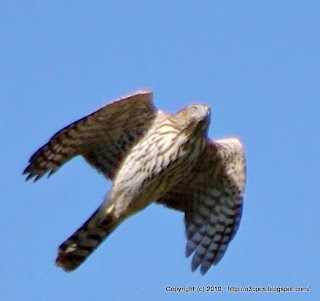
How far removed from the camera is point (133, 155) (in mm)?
22938

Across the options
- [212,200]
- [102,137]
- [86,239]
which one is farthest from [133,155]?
[212,200]

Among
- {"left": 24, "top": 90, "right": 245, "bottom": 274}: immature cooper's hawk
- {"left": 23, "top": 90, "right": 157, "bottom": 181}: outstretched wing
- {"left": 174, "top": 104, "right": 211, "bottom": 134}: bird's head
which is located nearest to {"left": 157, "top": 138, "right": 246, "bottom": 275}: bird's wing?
{"left": 24, "top": 90, "right": 245, "bottom": 274}: immature cooper's hawk

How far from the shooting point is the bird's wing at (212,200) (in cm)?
2352

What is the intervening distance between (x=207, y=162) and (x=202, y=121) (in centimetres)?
84

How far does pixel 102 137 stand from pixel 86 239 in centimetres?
112

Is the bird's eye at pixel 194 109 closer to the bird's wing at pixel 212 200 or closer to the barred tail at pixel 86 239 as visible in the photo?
the bird's wing at pixel 212 200

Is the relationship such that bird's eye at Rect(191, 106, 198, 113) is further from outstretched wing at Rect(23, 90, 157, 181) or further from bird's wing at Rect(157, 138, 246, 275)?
bird's wing at Rect(157, 138, 246, 275)

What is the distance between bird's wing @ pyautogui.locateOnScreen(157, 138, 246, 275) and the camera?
23.5m

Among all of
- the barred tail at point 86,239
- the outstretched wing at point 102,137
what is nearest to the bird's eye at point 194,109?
the outstretched wing at point 102,137

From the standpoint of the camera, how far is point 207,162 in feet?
77.3

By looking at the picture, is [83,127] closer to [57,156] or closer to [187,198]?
[57,156]

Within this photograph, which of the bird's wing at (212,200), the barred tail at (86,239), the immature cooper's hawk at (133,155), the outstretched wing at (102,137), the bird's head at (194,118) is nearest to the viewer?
the outstretched wing at (102,137)

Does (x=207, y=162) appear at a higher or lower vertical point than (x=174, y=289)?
higher

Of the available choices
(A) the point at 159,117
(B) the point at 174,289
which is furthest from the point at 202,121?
(B) the point at 174,289
